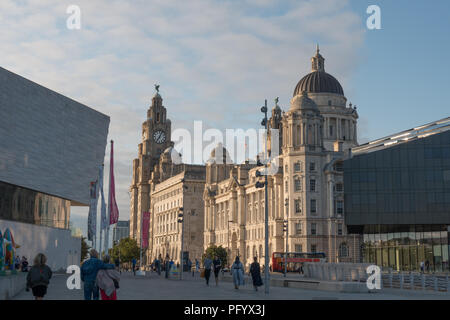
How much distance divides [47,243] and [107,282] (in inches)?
2058

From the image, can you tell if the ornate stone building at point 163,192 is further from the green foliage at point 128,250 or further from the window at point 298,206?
the window at point 298,206

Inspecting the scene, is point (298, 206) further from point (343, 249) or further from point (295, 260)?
point (295, 260)

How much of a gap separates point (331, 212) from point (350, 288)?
211ft

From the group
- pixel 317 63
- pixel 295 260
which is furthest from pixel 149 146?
pixel 295 260

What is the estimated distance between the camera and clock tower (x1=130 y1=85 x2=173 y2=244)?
579 feet

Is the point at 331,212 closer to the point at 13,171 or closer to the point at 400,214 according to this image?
the point at 400,214

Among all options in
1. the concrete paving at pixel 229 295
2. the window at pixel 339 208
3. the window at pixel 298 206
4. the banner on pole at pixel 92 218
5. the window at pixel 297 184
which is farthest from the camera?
the window at pixel 297 184

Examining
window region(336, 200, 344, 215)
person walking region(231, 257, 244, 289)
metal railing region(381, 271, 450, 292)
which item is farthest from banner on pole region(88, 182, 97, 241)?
window region(336, 200, 344, 215)

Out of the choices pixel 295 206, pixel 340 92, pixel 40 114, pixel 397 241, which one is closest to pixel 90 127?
pixel 40 114

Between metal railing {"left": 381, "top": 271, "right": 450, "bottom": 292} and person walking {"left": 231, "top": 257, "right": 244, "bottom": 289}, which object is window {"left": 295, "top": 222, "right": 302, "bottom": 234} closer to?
metal railing {"left": 381, "top": 271, "right": 450, "bottom": 292}

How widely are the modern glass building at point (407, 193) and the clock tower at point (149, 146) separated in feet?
338

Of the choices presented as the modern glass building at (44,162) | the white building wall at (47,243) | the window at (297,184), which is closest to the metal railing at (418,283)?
the modern glass building at (44,162)

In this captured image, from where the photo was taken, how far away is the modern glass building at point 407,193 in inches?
2963

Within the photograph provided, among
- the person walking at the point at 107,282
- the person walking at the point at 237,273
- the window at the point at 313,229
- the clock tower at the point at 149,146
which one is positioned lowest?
the person walking at the point at 237,273
